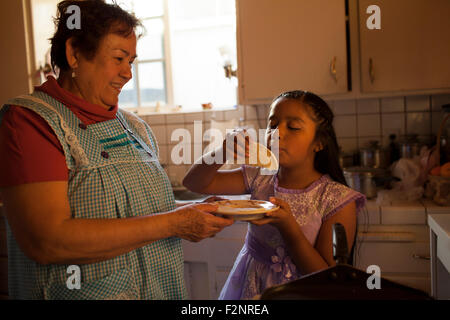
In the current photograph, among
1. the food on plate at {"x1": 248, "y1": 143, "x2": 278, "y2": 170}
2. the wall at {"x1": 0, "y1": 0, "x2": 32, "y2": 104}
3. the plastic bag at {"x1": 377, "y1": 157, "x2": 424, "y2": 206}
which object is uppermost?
the wall at {"x1": 0, "y1": 0, "x2": 32, "y2": 104}

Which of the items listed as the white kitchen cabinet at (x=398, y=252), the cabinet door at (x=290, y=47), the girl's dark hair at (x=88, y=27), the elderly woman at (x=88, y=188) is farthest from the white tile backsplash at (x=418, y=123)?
the girl's dark hair at (x=88, y=27)

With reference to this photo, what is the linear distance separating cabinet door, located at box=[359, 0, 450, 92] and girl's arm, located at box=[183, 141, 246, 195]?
1.12 meters

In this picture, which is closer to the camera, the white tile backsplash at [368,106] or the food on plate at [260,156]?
the food on plate at [260,156]

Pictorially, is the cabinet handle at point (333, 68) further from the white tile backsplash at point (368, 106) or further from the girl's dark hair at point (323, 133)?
the girl's dark hair at point (323, 133)

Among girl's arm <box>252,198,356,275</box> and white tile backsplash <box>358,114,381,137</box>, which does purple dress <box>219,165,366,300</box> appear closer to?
girl's arm <box>252,198,356,275</box>

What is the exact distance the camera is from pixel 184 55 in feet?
9.35

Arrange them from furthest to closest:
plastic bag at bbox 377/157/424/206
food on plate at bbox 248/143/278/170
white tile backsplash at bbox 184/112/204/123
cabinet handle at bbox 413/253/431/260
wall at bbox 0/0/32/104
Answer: white tile backsplash at bbox 184/112/204/123
wall at bbox 0/0/32/104
plastic bag at bbox 377/157/424/206
cabinet handle at bbox 413/253/431/260
food on plate at bbox 248/143/278/170

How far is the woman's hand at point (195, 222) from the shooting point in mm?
904

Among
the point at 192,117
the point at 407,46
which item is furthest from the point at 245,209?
the point at 192,117

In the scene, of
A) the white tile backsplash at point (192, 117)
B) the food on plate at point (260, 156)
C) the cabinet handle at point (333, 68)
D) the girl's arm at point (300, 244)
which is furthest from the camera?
the white tile backsplash at point (192, 117)

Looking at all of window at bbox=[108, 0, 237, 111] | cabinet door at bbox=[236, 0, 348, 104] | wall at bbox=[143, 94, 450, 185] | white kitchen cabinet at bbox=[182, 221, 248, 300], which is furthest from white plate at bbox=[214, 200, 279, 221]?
window at bbox=[108, 0, 237, 111]

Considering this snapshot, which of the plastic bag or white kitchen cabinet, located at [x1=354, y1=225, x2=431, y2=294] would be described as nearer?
white kitchen cabinet, located at [x1=354, y1=225, x2=431, y2=294]

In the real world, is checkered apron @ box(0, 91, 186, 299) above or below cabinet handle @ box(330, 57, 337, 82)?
below

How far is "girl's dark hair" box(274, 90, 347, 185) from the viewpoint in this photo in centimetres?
116
